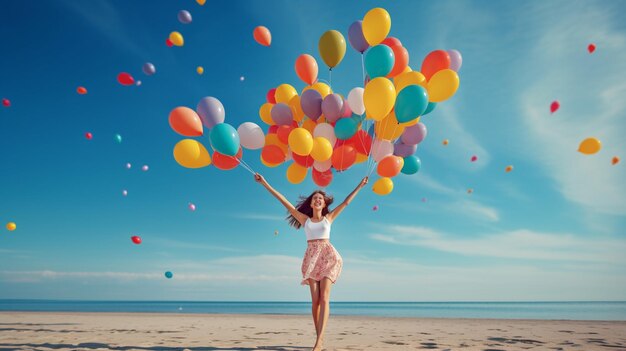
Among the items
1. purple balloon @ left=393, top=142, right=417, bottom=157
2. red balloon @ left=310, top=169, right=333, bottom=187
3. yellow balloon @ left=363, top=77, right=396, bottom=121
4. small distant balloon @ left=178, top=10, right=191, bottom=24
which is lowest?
red balloon @ left=310, top=169, right=333, bottom=187

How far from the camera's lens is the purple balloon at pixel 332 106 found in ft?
16.7

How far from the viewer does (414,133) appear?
5.44 m

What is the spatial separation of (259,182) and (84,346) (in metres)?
3.11

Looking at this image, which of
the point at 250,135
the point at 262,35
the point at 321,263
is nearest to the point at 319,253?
the point at 321,263

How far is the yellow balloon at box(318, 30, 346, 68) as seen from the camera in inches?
213

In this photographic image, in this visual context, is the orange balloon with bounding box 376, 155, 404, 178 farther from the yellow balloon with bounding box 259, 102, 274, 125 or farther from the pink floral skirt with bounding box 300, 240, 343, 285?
the yellow balloon with bounding box 259, 102, 274, 125

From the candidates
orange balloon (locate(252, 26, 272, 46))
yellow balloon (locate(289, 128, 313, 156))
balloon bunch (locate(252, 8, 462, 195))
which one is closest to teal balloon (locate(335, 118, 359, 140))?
balloon bunch (locate(252, 8, 462, 195))

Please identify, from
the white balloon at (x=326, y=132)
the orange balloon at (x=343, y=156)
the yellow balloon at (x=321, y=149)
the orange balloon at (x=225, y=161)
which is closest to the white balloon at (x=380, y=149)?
the orange balloon at (x=343, y=156)

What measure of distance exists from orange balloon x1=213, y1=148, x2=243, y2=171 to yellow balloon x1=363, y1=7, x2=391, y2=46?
2367 mm

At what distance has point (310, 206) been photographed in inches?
187

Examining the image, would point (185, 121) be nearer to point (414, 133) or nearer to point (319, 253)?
point (319, 253)

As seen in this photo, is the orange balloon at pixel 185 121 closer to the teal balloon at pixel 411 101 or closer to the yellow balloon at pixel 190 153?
the yellow balloon at pixel 190 153

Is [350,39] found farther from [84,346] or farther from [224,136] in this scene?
[84,346]

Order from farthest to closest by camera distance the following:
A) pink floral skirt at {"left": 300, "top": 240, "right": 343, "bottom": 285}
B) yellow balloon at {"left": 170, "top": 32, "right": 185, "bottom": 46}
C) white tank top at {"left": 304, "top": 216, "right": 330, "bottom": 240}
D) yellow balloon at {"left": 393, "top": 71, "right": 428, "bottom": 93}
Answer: yellow balloon at {"left": 170, "top": 32, "right": 185, "bottom": 46} < yellow balloon at {"left": 393, "top": 71, "right": 428, "bottom": 93} < white tank top at {"left": 304, "top": 216, "right": 330, "bottom": 240} < pink floral skirt at {"left": 300, "top": 240, "right": 343, "bottom": 285}
